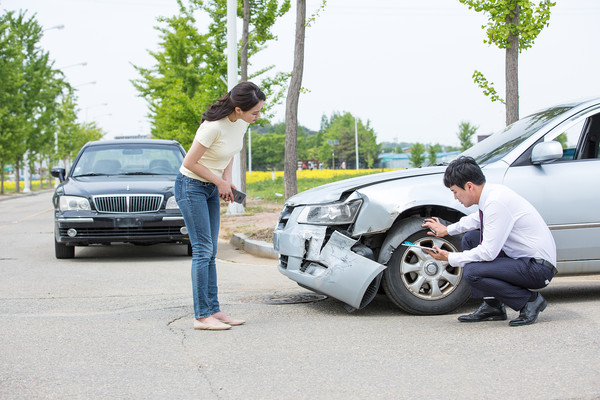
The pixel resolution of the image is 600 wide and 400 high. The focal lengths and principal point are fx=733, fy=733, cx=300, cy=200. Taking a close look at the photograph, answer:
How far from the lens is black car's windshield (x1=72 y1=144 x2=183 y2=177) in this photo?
35.8 feet

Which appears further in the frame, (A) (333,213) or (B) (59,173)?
(B) (59,173)

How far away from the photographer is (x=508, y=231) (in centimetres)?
496

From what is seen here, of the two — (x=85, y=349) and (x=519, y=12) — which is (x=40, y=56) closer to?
(x=519, y=12)

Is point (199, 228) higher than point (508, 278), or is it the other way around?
point (199, 228)

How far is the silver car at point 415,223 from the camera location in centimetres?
545

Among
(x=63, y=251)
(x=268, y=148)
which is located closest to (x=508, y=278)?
(x=63, y=251)

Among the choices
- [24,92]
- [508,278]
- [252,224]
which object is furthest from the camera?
[24,92]

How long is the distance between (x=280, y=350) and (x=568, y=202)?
2.64 m

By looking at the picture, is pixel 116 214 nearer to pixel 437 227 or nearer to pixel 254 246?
pixel 254 246

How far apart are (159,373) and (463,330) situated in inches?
84.2

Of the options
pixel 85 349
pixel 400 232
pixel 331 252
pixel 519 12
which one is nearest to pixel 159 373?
pixel 85 349

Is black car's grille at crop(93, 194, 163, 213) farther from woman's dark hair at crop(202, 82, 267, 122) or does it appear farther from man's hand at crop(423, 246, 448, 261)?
man's hand at crop(423, 246, 448, 261)

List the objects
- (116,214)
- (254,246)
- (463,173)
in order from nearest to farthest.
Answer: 1. (463,173)
2. (116,214)
3. (254,246)

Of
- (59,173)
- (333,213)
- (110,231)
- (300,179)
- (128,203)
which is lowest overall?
(300,179)
